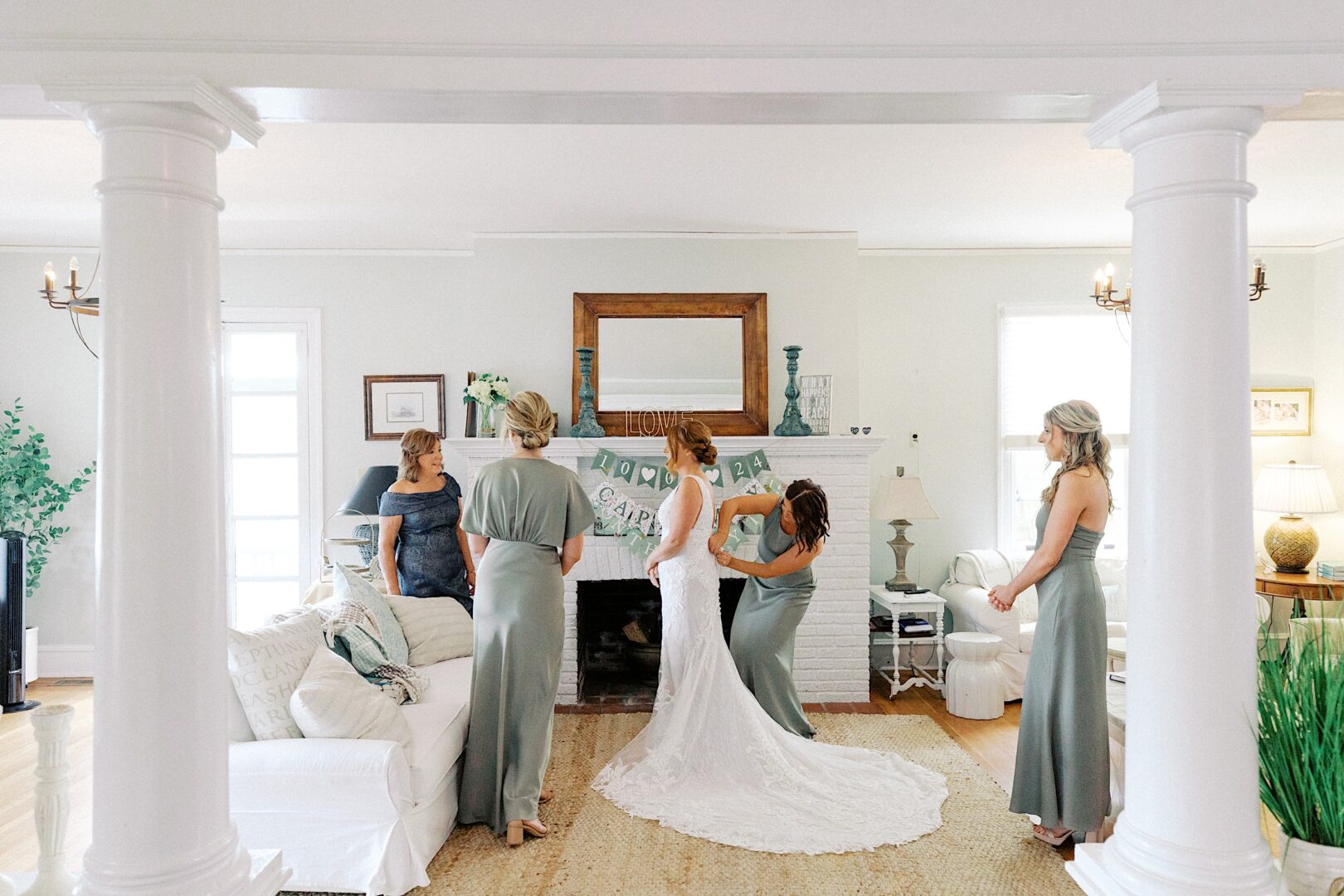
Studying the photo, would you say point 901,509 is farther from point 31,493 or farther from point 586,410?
point 31,493

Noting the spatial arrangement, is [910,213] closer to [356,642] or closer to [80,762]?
[356,642]

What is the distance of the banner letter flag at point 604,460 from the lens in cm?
486

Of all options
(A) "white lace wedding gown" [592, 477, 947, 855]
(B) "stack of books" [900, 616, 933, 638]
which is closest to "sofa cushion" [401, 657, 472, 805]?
(A) "white lace wedding gown" [592, 477, 947, 855]

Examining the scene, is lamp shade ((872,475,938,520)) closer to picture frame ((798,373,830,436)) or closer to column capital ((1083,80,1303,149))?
picture frame ((798,373,830,436))

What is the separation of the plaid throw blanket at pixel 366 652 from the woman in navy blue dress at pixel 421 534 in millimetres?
724

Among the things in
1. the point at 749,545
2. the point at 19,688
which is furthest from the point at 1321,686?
the point at 19,688

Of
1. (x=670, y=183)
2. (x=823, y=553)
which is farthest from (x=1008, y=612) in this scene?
(x=670, y=183)

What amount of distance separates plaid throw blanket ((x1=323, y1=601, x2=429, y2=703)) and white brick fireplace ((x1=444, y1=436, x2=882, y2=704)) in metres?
1.69

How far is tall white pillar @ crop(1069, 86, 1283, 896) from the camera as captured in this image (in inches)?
71.9

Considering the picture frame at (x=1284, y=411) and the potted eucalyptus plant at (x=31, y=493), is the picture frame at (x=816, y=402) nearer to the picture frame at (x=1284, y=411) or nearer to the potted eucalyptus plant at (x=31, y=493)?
the picture frame at (x=1284, y=411)

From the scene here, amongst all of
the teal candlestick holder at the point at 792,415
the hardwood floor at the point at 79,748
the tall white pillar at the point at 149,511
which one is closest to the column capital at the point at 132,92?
the tall white pillar at the point at 149,511

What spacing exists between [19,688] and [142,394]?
3.97 metres

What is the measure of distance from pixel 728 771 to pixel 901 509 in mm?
2178

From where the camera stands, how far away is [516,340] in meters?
5.12
